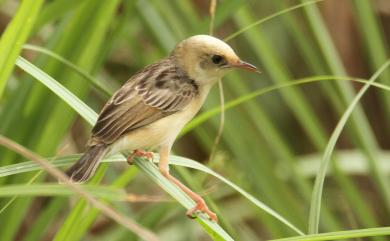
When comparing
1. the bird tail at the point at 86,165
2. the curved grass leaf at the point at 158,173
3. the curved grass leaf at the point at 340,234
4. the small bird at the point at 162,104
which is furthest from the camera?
the small bird at the point at 162,104

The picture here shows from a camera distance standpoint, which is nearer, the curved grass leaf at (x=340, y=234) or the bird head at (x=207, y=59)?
the curved grass leaf at (x=340, y=234)

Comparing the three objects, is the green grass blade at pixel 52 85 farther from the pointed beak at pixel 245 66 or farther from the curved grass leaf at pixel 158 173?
the pointed beak at pixel 245 66

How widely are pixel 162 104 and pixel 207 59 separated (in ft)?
0.77

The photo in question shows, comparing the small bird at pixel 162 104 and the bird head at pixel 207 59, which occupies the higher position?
the bird head at pixel 207 59

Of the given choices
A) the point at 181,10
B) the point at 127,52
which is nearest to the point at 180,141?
the point at 127,52

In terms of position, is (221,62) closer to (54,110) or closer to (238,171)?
(54,110)

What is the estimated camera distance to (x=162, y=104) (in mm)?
2689

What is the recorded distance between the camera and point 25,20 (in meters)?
2.23

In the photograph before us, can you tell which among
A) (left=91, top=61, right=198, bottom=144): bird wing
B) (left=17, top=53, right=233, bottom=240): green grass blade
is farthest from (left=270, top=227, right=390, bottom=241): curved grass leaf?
(left=91, top=61, right=198, bottom=144): bird wing

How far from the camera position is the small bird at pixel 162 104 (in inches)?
98.2

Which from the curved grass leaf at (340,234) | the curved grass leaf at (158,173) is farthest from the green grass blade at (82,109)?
the curved grass leaf at (340,234)

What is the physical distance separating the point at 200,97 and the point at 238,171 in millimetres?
1456

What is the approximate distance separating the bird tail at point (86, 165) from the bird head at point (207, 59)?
0.51 meters

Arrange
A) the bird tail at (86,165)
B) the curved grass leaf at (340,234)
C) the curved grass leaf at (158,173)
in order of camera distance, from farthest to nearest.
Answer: the bird tail at (86,165), the curved grass leaf at (158,173), the curved grass leaf at (340,234)
